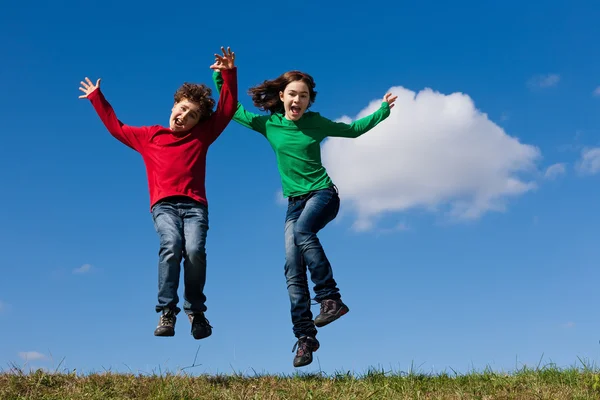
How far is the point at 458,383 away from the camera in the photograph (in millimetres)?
7566

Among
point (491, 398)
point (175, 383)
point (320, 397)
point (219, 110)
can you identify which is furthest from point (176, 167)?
point (491, 398)

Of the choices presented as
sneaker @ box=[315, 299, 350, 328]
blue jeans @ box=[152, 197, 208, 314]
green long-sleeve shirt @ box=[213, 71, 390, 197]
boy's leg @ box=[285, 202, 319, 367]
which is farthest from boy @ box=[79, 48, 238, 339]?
sneaker @ box=[315, 299, 350, 328]

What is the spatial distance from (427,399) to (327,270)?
1.84 metres

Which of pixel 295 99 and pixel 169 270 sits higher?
pixel 295 99

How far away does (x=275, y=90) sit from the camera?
344 inches

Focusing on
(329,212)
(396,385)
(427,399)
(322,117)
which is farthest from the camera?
(322,117)

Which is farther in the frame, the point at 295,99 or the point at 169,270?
the point at 295,99

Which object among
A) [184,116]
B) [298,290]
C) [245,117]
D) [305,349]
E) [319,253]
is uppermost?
[245,117]

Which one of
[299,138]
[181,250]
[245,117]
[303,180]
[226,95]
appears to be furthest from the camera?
[245,117]

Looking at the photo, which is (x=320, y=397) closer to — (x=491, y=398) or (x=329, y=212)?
(x=491, y=398)

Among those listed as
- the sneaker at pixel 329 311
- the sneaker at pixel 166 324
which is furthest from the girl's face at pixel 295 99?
the sneaker at pixel 166 324

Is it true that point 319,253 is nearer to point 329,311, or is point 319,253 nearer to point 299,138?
point 329,311

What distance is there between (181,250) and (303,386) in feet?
6.85

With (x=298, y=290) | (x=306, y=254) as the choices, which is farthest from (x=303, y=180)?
(x=298, y=290)
